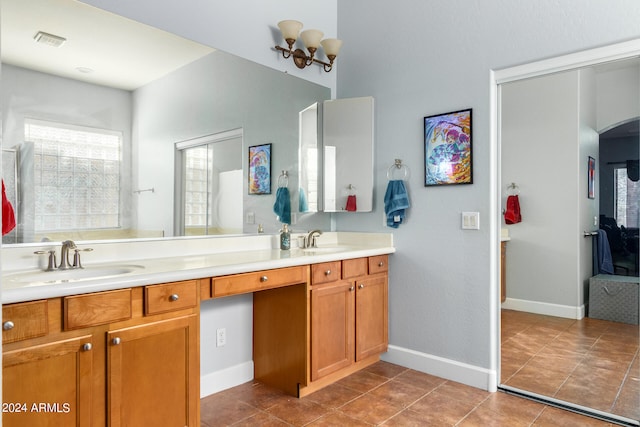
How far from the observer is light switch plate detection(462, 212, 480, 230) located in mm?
2793

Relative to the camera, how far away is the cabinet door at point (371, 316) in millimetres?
2931

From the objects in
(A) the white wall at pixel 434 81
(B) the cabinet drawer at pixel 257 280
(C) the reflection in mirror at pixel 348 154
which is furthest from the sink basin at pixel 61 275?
(C) the reflection in mirror at pixel 348 154

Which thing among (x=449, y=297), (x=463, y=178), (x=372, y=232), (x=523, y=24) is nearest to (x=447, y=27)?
(x=523, y=24)

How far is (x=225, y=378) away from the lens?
8.90ft

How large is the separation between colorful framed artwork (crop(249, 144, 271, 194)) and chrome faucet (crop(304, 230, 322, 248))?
1.44ft

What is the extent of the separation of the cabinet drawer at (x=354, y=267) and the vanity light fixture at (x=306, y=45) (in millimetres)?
1488

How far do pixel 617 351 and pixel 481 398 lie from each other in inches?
31.2

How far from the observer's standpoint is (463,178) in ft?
9.34

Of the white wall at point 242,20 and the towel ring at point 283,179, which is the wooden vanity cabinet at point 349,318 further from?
the white wall at point 242,20

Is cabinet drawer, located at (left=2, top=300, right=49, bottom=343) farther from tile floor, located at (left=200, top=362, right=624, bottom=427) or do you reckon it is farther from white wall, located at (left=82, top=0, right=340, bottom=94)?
white wall, located at (left=82, top=0, right=340, bottom=94)

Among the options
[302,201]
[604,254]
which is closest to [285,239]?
[302,201]

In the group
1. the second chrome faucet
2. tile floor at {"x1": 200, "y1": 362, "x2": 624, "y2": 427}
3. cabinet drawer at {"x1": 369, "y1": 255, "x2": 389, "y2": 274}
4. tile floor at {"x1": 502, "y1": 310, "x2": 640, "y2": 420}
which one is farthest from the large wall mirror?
tile floor at {"x1": 502, "y1": 310, "x2": 640, "y2": 420}

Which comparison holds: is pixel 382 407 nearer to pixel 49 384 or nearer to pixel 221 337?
pixel 221 337

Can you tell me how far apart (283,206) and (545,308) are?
183cm
